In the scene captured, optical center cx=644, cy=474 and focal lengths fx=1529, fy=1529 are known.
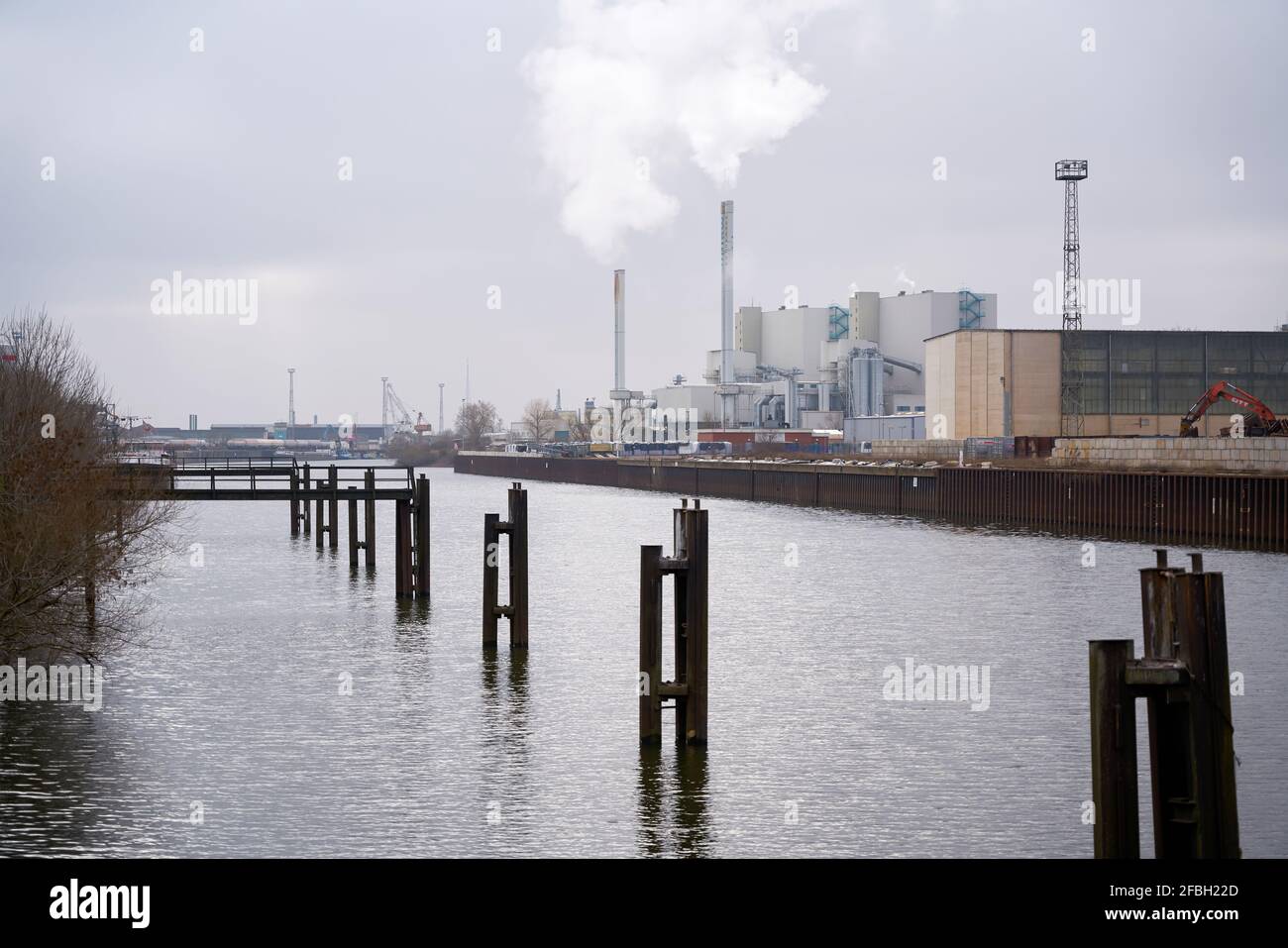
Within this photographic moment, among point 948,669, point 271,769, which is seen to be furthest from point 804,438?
point 271,769

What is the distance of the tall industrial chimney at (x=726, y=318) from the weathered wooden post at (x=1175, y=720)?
158270 millimetres

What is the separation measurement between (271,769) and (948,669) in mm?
14988

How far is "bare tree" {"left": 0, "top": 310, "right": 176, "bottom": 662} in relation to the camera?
2633 centimetres

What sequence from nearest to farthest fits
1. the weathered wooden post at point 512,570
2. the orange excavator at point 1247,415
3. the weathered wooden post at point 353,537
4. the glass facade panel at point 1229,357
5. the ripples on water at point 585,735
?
the ripples on water at point 585,735 < the weathered wooden post at point 512,570 < the weathered wooden post at point 353,537 < the orange excavator at point 1247,415 < the glass facade panel at point 1229,357

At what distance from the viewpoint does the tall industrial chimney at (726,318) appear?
16812 centimetres

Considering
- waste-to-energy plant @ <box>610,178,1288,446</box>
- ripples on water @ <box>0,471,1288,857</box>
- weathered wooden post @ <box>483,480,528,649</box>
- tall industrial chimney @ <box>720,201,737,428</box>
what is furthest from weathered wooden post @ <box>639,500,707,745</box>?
tall industrial chimney @ <box>720,201,737,428</box>

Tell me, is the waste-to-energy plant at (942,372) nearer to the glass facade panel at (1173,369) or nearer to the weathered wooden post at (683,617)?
the glass facade panel at (1173,369)

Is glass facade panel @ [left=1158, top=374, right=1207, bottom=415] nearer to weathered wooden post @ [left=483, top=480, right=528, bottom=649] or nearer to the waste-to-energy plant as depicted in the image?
the waste-to-energy plant

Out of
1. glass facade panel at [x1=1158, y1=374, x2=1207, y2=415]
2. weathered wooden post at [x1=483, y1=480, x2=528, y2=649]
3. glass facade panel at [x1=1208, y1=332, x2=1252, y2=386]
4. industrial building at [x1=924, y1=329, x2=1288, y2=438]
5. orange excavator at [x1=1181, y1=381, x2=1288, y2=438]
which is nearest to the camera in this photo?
weathered wooden post at [x1=483, y1=480, x2=528, y2=649]

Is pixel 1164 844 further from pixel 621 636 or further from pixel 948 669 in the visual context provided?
pixel 621 636

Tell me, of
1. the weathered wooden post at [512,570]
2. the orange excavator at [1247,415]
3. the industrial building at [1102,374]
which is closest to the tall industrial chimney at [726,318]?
the industrial building at [1102,374]

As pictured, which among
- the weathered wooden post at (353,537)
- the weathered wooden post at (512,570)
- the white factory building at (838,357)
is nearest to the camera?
the weathered wooden post at (512,570)

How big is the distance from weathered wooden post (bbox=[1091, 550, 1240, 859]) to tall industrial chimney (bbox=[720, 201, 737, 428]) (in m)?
158
